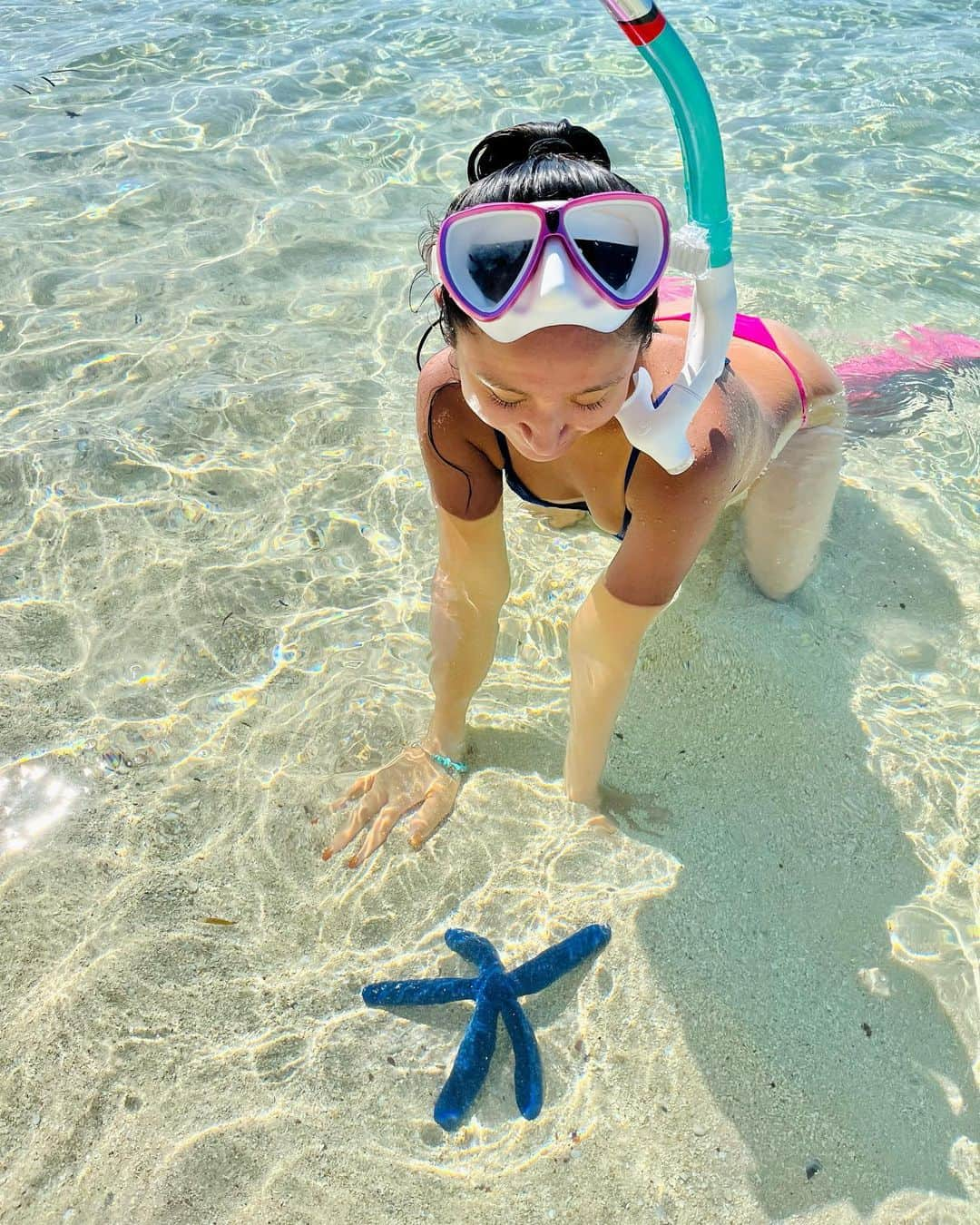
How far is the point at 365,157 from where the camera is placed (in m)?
6.82

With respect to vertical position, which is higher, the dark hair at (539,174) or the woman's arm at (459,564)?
the dark hair at (539,174)

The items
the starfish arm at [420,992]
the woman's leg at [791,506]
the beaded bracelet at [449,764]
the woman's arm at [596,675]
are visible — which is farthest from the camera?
the woman's leg at [791,506]

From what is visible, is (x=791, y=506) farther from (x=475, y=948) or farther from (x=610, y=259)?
(x=475, y=948)

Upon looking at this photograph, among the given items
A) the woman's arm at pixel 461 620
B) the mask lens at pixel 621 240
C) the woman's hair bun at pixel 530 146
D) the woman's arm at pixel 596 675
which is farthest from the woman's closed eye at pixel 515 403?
the woman's arm at pixel 461 620

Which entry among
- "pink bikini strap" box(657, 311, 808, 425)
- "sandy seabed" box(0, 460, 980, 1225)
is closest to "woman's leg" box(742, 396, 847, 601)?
"pink bikini strap" box(657, 311, 808, 425)

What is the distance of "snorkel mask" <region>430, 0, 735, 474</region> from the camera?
1.92 metres

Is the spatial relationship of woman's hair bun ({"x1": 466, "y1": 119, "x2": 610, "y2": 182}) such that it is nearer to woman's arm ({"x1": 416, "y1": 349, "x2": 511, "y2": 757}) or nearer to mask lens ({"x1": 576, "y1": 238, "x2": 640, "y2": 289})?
mask lens ({"x1": 576, "y1": 238, "x2": 640, "y2": 289})

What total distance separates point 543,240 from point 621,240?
18 cm

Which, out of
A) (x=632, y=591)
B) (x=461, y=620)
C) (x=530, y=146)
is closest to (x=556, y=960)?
(x=632, y=591)

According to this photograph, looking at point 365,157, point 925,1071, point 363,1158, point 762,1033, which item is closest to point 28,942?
point 363,1158

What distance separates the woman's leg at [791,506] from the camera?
370 cm

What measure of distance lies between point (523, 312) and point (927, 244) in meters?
5.19

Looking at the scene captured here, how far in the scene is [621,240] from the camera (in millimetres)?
1984

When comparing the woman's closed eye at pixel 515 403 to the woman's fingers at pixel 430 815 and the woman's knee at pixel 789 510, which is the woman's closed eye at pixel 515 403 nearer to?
the woman's fingers at pixel 430 815
